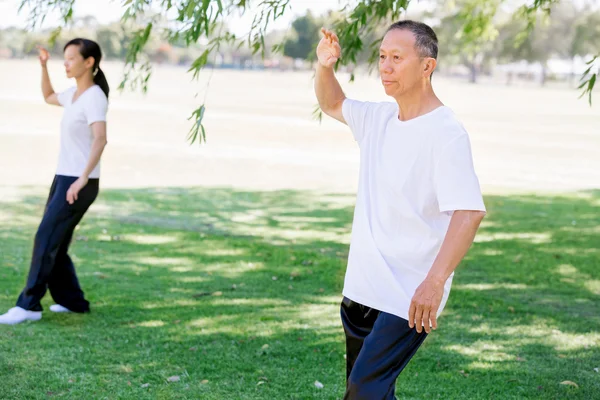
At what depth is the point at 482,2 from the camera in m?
10.9

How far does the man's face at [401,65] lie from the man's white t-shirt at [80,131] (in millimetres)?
3195

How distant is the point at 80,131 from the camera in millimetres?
5953

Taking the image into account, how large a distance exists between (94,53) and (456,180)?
3.76 meters

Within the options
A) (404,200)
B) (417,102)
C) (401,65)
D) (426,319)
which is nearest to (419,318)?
(426,319)

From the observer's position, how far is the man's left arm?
2.95 metres

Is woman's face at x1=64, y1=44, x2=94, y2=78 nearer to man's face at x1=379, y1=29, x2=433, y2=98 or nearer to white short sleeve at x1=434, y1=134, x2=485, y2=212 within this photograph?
man's face at x1=379, y1=29, x2=433, y2=98

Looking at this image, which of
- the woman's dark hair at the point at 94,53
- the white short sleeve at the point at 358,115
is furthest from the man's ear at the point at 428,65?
the woman's dark hair at the point at 94,53

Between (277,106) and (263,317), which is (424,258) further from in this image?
(277,106)

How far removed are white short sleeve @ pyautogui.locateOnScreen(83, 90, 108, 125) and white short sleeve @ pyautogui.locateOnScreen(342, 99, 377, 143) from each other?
9.38 feet

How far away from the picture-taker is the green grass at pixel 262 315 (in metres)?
5.12

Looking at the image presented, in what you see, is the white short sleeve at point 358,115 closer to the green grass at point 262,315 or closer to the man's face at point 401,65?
the man's face at point 401,65

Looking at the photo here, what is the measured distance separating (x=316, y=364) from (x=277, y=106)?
1509 inches

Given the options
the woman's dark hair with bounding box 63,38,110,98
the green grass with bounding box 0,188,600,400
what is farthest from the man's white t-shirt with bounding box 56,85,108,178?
the green grass with bounding box 0,188,600,400

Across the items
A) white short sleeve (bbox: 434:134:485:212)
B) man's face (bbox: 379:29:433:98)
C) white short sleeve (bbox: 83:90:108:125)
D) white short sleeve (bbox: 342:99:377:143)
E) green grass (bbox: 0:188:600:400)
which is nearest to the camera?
white short sleeve (bbox: 434:134:485:212)
